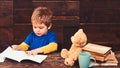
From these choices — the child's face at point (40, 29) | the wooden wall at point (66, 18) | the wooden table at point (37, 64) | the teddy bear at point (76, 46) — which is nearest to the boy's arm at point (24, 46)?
the child's face at point (40, 29)

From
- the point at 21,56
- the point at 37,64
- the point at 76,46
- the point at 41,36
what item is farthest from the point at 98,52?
the point at 41,36

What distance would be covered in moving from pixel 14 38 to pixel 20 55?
4.48 ft

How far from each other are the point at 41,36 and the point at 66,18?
1.01 m

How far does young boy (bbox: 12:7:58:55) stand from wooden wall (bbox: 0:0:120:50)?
36.7 inches

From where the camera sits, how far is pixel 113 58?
6.63 feet

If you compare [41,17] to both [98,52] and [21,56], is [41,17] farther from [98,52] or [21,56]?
[98,52]

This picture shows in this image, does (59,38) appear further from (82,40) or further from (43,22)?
(82,40)

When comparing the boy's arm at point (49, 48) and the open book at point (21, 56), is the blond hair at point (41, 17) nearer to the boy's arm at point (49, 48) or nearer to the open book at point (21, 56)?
the boy's arm at point (49, 48)

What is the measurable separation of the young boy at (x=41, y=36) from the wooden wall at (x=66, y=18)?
931mm

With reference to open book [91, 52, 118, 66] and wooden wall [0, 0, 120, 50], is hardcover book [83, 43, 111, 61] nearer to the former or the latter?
open book [91, 52, 118, 66]

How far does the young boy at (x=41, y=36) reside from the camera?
7.46ft

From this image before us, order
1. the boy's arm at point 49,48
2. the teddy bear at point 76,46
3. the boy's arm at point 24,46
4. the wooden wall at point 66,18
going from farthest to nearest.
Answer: the wooden wall at point 66,18 → the boy's arm at point 24,46 → the boy's arm at point 49,48 → the teddy bear at point 76,46

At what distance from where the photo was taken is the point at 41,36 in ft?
7.97

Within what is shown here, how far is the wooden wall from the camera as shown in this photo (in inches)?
131
